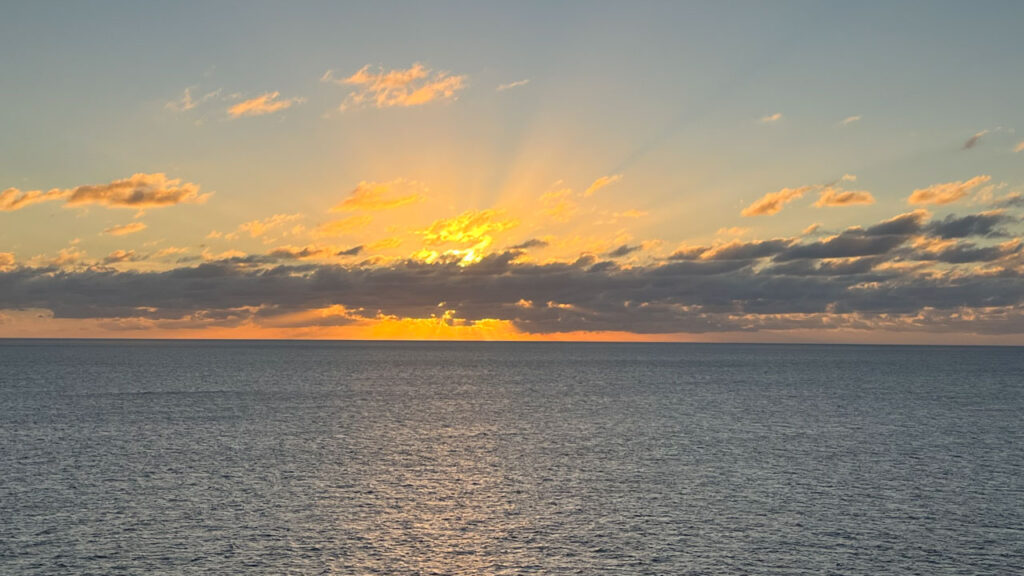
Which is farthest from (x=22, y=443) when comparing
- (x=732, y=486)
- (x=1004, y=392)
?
(x=1004, y=392)

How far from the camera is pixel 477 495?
173 ft

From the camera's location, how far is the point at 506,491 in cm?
5403

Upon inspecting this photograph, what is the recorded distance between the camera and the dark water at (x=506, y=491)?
38.8 meters

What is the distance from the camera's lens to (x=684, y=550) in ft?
132

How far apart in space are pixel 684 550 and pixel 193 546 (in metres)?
25.0

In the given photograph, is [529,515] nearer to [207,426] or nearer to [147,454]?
[147,454]

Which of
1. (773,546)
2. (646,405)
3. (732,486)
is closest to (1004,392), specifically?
(646,405)

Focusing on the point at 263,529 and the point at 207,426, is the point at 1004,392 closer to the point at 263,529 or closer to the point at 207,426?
the point at 207,426

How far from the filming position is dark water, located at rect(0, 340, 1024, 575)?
38.8 m

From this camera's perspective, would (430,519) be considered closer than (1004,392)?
Yes

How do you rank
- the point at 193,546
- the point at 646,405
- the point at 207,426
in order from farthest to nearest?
the point at 646,405 < the point at 207,426 < the point at 193,546

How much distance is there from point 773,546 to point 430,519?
19.1 metres

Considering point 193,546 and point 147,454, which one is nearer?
point 193,546

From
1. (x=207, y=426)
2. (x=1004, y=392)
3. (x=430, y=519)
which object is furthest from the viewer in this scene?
(x=1004, y=392)
